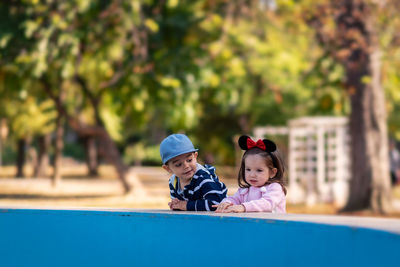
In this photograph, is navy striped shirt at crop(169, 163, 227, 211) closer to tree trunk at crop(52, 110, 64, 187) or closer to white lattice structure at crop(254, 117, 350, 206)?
white lattice structure at crop(254, 117, 350, 206)

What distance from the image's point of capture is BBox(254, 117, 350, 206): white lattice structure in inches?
753

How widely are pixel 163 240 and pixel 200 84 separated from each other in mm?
14483

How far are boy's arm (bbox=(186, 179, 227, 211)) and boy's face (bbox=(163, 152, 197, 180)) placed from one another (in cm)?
11

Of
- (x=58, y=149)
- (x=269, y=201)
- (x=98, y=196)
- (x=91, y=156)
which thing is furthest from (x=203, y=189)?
(x=91, y=156)

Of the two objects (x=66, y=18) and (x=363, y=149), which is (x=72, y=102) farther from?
(x=363, y=149)

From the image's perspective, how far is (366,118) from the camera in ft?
50.9

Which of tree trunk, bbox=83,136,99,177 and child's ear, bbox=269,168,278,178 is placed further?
Answer: tree trunk, bbox=83,136,99,177

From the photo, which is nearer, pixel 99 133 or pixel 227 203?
pixel 227 203

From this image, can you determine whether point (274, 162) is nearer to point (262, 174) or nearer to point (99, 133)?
point (262, 174)

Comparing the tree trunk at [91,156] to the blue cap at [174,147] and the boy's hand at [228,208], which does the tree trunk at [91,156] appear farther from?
the boy's hand at [228,208]

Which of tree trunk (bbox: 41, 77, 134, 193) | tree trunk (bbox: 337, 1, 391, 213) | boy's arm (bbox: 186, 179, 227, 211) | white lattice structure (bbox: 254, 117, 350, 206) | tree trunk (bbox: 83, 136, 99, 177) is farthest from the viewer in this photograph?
tree trunk (bbox: 83, 136, 99, 177)

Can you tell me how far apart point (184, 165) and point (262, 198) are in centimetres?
53

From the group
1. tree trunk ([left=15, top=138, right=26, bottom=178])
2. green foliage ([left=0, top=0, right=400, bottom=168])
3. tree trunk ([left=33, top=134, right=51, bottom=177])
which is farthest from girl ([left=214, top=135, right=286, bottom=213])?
tree trunk ([left=15, top=138, right=26, bottom=178])

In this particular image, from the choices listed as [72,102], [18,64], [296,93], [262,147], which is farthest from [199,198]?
[296,93]
